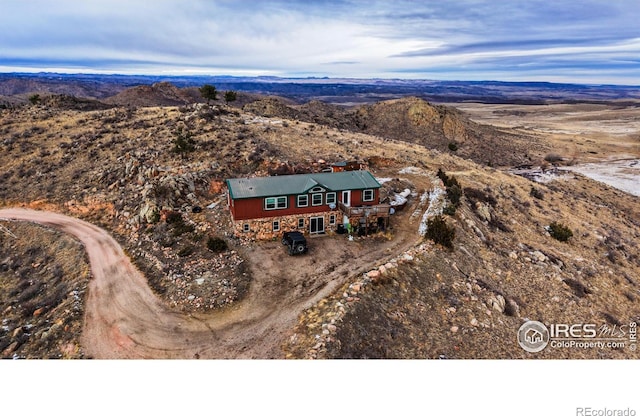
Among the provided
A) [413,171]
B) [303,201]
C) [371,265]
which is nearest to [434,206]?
[371,265]

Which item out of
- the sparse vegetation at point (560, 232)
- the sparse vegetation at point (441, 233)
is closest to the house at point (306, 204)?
the sparse vegetation at point (441, 233)

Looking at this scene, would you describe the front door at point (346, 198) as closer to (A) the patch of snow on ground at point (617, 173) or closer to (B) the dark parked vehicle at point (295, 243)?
(B) the dark parked vehicle at point (295, 243)

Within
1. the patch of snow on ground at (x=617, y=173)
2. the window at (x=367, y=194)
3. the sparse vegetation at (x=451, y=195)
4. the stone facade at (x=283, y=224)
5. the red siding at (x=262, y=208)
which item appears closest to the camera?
the red siding at (x=262, y=208)

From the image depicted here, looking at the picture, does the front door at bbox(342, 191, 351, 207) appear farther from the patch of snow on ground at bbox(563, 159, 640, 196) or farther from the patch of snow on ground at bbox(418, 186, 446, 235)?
the patch of snow on ground at bbox(563, 159, 640, 196)

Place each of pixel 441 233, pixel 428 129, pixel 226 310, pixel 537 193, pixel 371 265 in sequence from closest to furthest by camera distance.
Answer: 1. pixel 226 310
2. pixel 371 265
3. pixel 441 233
4. pixel 537 193
5. pixel 428 129

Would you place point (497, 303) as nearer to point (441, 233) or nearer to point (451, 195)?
point (441, 233)

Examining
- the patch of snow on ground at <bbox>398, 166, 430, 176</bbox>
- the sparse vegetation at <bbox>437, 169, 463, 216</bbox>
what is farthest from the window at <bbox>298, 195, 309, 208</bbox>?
the patch of snow on ground at <bbox>398, 166, 430, 176</bbox>

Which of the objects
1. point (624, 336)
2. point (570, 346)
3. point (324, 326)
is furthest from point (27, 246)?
point (624, 336)
